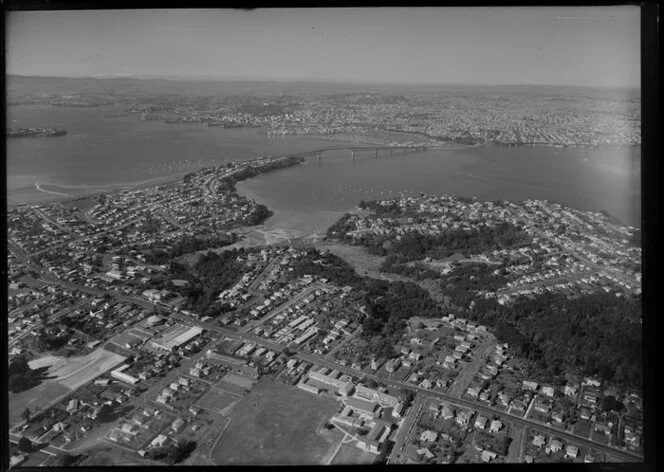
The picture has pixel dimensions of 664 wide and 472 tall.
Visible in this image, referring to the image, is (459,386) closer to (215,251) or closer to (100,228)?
(215,251)

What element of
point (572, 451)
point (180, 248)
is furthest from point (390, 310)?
point (180, 248)

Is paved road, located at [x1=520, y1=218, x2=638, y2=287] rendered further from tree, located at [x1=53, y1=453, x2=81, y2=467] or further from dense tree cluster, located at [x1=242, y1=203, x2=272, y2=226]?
tree, located at [x1=53, y1=453, x2=81, y2=467]

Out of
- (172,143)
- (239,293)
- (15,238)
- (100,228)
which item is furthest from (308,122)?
(15,238)

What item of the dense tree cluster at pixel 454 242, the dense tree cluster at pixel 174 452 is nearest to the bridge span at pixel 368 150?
the dense tree cluster at pixel 454 242

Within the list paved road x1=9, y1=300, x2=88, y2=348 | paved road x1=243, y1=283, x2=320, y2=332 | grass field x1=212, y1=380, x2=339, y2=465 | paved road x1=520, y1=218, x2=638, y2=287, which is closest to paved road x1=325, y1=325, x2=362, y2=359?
grass field x1=212, y1=380, x2=339, y2=465

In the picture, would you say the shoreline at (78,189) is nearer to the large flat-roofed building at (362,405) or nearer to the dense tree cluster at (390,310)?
the dense tree cluster at (390,310)

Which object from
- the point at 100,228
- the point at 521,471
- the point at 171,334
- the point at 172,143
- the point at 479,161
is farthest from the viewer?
the point at 479,161
